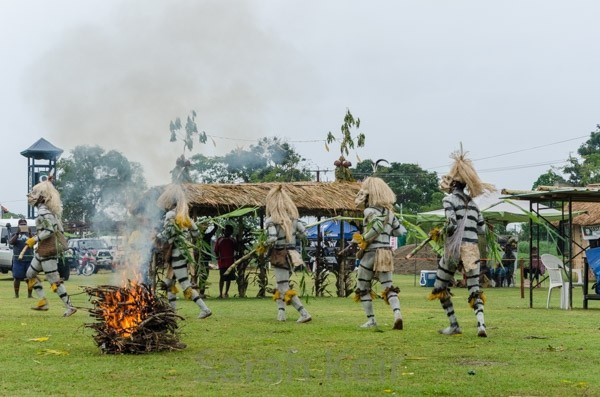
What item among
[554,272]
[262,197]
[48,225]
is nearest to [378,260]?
[48,225]

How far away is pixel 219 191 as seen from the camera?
25312mm

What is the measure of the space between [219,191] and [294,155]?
22296 mm

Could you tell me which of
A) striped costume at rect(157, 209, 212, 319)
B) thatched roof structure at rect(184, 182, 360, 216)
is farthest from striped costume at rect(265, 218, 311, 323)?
thatched roof structure at rect(184, 182, 360, 216)

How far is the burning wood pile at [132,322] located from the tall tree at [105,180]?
4.17m

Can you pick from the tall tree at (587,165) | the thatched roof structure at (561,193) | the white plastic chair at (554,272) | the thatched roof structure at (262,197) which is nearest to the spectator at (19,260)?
the thatched roof structure at (262,197)

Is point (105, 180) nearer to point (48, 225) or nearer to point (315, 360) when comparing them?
point (48, 225)

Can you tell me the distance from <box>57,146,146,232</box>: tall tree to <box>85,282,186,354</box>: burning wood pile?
4.17 m

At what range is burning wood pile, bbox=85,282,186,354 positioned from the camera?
1159cm

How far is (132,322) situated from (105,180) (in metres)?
5.02

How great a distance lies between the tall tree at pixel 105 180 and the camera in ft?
52.6

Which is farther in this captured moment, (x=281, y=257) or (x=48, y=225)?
(x=48, y=225)

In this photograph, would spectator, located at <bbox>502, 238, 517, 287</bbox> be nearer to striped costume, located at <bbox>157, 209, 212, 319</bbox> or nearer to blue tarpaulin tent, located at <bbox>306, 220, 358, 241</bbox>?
blue tarpaulin tent, located at <bbox>306, 220, 358, 241</bbox>

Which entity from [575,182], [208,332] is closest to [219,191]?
[208,332]

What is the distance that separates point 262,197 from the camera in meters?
25.6
